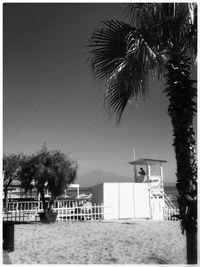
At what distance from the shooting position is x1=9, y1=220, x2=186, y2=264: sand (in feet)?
20.4

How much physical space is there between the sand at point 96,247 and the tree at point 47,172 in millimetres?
3005

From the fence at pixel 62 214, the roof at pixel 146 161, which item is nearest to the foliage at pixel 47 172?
the fence at pixel 62 214

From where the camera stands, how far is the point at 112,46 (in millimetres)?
4148

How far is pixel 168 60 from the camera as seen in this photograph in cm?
418

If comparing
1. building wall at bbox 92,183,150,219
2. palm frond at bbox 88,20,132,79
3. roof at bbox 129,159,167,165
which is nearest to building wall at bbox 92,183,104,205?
building wall at bbox 92,183,150,219

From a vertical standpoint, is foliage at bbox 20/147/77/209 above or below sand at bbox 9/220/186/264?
above

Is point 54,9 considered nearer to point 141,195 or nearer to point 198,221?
point 198,221

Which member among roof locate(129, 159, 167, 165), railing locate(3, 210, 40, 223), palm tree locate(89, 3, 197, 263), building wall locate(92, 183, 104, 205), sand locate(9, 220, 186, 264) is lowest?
railing locate(3, 210, 40, 223)

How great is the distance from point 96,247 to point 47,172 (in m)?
6.11

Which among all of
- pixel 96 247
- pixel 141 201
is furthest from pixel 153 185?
pixel 96 247

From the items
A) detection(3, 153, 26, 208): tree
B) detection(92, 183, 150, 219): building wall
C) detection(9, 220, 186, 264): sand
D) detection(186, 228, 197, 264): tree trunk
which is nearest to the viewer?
detection(186, 228, 197, 264): tree trunk

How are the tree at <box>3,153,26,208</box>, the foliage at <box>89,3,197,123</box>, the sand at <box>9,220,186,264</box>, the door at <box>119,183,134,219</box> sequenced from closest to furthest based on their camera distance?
the foliage at <box>89,3,197,123</box>
the sand at <box>9,220,186,264</box>
the door at <box>119,183,134,219</box>
the tree at <box>3,153,26,208</box>

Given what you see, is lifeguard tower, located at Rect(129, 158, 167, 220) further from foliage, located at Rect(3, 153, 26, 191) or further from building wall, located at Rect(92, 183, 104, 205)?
foliage, located at Rect(3, 153, 26, 191)

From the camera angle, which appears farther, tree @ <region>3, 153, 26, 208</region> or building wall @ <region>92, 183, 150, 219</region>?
tree @ <region>3, 153, 26, 208</region>
